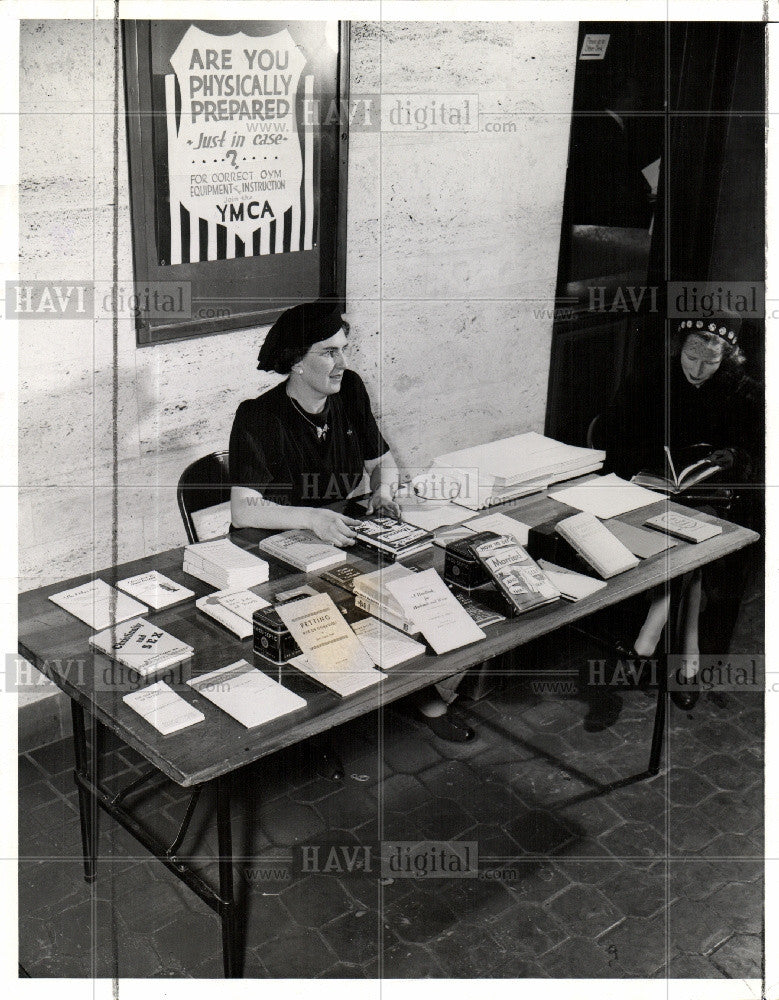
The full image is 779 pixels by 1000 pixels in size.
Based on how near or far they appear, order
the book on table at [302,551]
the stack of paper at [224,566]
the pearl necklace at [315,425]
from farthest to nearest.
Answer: the pearl necklace at [315,425], the book on table at [302,551], the stack of paper at [224,566]

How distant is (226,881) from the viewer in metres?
3.34

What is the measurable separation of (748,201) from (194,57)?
336cm

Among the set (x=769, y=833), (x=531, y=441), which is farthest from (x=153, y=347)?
(x=769, y=833)

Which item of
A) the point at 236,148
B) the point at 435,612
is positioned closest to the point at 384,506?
the point at 435,612

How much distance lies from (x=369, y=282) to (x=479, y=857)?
2824mm

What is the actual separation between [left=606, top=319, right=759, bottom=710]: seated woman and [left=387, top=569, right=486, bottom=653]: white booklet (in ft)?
5.90

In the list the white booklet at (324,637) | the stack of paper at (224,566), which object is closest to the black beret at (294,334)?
the stack of paper at (224,566)

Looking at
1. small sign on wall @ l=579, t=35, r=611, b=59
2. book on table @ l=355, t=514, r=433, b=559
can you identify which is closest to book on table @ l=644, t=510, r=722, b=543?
book on table @ l=355, t=514, r=433, b=559

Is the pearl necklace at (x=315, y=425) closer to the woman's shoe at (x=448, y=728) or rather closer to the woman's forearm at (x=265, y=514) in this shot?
the woman's forearm at (x=265, y=514)

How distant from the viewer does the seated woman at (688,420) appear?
17.2 ft

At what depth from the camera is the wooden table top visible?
3.10 meters

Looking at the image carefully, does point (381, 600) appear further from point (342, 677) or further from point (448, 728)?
A: point (448, 728)

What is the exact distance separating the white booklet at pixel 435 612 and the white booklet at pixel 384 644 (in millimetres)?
68

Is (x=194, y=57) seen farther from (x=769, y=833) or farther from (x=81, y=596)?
(x=769, y=833)
